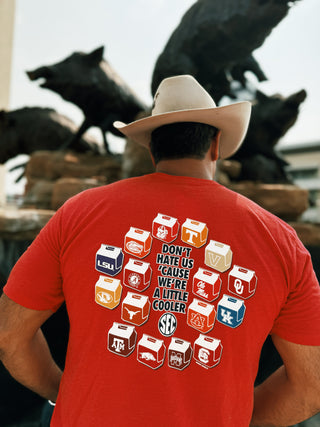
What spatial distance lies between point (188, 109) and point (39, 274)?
0.67m

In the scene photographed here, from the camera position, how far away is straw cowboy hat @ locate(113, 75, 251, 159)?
40.6 inches

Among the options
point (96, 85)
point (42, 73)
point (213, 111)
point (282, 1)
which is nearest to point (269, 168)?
point (282, 1)

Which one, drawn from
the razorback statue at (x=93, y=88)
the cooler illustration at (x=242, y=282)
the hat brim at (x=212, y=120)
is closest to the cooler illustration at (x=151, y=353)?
the cooler illustration at (x=242, y=282)

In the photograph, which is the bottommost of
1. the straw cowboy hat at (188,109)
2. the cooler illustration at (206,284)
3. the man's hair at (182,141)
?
the cooler illustration at (206,284)

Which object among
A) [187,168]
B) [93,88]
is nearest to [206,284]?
[187,168]

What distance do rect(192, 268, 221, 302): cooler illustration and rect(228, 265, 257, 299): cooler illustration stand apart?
0.11ft

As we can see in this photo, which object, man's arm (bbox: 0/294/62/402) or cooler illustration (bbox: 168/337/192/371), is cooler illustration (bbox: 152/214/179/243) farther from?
man's arm (bbox: 0/294/62/402)

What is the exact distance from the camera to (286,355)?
97cm

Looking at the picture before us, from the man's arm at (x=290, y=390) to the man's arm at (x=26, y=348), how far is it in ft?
2.27

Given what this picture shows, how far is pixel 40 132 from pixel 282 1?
4.69m

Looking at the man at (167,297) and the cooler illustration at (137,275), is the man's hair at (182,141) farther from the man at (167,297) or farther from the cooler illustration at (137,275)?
the cooler illustration at (137,275)

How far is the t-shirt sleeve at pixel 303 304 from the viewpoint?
0.87 meters

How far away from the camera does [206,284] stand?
840 millimetres

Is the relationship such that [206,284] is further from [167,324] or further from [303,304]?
[303,304]
